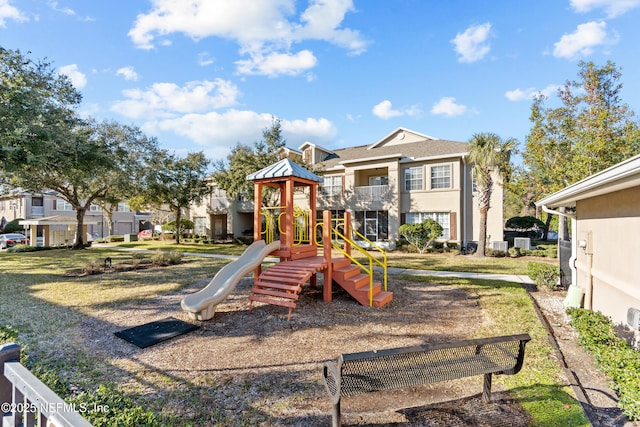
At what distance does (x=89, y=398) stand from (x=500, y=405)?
15.0 ft

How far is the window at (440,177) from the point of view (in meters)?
20.7

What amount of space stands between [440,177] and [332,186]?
318 inches

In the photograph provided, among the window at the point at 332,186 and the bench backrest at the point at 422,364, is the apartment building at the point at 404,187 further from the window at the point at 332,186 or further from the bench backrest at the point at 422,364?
the bench backrest at the point at 422,364

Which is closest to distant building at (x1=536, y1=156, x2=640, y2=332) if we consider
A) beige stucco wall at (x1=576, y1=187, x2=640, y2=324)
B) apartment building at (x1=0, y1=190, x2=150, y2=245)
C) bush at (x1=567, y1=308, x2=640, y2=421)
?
beige stucco wall at (x1=576, y1=187, x2=640, y2=324)

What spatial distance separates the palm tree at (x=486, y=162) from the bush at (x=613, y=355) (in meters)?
12.7

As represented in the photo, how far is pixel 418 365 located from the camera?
324 cm

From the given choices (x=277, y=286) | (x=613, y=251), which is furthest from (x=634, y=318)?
(x=277, y=286)

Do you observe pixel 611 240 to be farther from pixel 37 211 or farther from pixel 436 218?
pixel 37 211

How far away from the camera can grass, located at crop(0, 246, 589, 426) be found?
3.90m

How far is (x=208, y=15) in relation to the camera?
884 cm

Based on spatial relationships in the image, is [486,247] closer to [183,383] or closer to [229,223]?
[183,383]

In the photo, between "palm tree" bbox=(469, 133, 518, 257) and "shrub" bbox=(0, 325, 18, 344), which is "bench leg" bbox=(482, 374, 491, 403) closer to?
"shrub" bbox=(0, 325, 18, 344)

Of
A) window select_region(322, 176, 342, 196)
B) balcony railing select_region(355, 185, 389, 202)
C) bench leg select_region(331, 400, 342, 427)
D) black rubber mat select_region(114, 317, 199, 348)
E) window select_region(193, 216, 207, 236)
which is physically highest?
window select_region(322, 176, 342, 196)

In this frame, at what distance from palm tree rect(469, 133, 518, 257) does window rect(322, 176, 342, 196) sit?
955 cm
